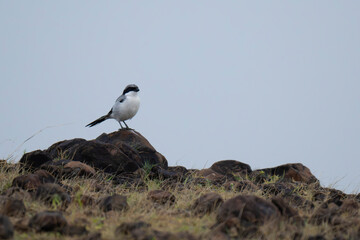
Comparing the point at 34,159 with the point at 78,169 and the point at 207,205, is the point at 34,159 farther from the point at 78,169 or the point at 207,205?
the point at 207,205

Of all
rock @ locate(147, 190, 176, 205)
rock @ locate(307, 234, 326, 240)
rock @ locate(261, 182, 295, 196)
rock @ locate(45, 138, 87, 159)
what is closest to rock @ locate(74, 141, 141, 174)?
rock @ locate(45, 138, 87, 159)

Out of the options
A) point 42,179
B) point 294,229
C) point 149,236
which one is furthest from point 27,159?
point 294,229

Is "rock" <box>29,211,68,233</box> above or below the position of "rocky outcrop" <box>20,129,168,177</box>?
below

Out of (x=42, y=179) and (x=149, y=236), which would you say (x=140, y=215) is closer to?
(x=149, y=236)

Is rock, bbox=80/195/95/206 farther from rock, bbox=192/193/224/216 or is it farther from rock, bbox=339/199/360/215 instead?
rock, bbox=339/199/360/215

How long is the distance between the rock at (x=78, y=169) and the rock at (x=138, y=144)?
1.19m

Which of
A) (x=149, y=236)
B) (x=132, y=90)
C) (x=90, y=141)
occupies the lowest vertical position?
(x=149, y=236)

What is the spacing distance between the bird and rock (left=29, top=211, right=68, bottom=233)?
699 cm

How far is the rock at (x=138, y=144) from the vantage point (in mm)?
8915

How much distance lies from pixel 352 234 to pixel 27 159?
5435mm

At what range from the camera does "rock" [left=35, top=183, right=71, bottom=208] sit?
557 centimetres

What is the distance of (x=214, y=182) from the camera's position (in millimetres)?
8141

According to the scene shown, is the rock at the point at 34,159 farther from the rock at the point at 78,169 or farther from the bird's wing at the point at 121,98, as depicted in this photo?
the bird's wing at the point at 121,98

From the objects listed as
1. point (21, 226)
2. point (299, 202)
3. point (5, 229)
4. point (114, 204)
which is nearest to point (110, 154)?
point (114, 204)
